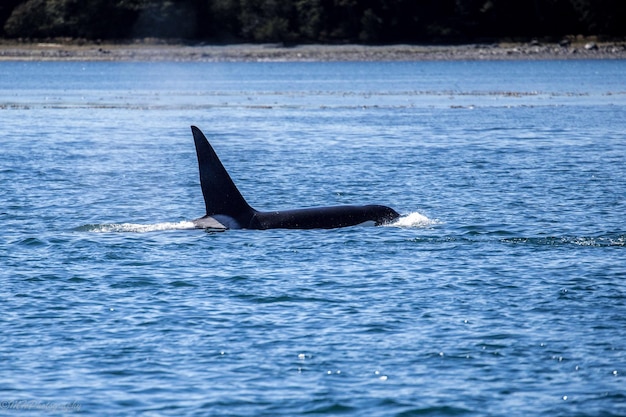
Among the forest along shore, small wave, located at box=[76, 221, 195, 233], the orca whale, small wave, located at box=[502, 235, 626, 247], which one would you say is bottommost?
the forest along shore

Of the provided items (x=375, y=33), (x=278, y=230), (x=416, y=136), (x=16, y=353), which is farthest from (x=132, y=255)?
(x=375, y=33)

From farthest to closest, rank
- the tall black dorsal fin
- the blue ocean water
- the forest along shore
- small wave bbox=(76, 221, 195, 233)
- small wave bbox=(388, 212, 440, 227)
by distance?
the forest along shore
small wave bbox=(388, 212, 440, 227)
small wave bbox=(76, 221, 195, 233)
the tall black dorsal fin
the blue ocean water

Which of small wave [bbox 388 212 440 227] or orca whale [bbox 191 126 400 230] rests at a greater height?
orca whale [bbox 191 126 400 230]

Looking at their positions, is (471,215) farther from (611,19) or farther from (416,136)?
(611,19)

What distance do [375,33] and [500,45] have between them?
18.5 m

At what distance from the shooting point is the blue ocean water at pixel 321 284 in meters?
14.6

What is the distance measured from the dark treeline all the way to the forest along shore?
259cm

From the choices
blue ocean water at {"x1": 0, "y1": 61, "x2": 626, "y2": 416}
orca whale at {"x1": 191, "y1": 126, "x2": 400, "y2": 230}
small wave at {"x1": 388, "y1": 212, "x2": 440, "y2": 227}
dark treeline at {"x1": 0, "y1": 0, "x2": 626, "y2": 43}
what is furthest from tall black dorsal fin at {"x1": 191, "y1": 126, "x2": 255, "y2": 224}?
dark treeline at {"x1": 0, "y1": 0, "x2": 626, "y2": 43}

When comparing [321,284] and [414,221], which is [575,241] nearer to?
[414,221]

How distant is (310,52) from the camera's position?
162000 millimetres

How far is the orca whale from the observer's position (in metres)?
25.3

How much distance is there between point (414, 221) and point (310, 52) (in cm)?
13677

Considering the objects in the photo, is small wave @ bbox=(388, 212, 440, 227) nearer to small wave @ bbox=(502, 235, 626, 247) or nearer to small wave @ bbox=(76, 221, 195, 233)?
small wave @ bbox=(502, 235, 626, 247)

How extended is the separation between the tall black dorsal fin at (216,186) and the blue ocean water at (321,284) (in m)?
0.77
